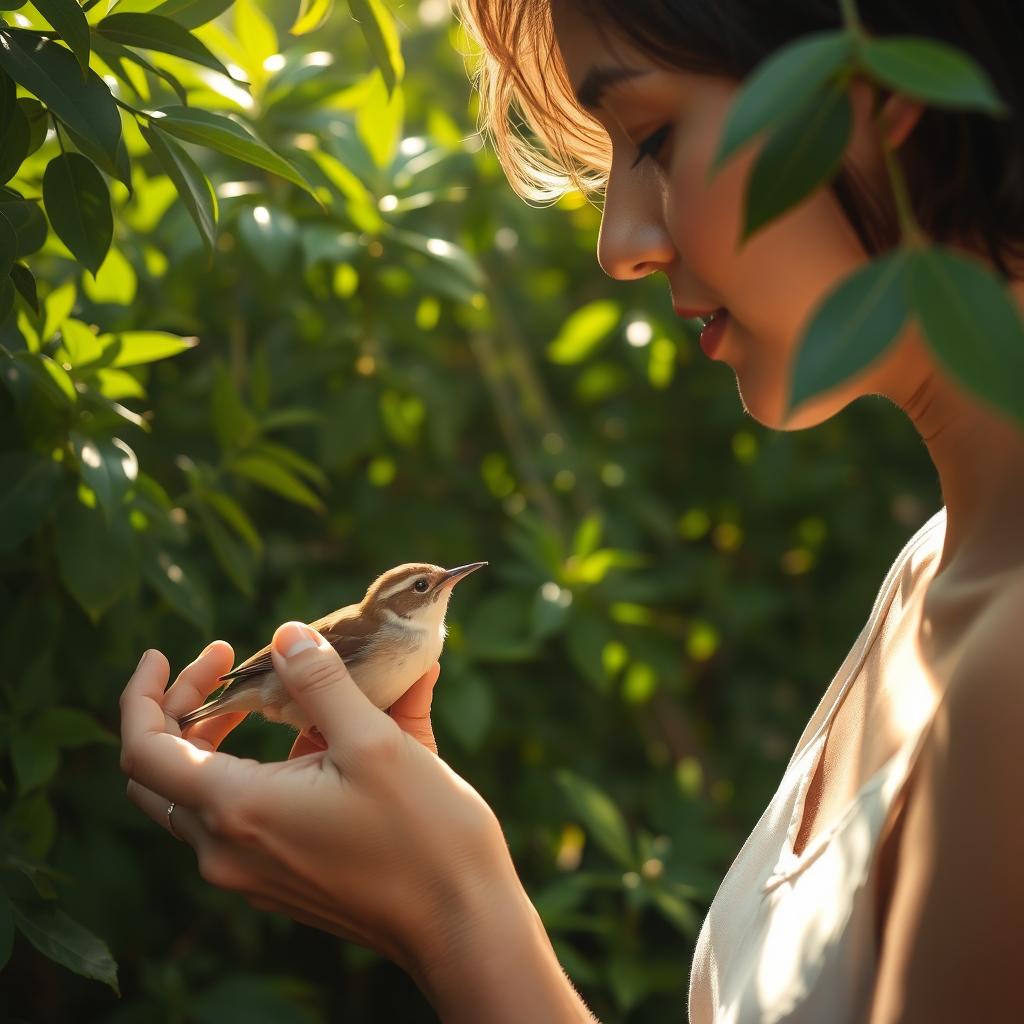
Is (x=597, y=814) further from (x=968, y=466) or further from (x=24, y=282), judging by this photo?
(x=24, y=282)

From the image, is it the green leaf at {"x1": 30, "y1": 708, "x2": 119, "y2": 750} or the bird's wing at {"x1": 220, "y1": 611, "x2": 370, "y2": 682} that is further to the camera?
the bird's wing at {"x1": 220, "y1": 611, "x2": 370, "y2": 682}

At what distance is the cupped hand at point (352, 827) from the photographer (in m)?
1.19

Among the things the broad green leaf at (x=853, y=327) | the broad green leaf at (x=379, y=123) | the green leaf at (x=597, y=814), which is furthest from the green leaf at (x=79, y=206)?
the green leaf at (x=597, y=814)

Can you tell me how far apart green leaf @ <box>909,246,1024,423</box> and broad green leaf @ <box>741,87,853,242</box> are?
78mm

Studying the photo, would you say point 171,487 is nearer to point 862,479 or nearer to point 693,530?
point 693,530

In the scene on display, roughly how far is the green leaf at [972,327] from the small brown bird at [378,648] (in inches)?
48.3

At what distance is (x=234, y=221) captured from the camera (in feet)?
7.48

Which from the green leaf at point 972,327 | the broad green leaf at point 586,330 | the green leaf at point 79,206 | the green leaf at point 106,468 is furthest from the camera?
the broad green leaf at point 586,330

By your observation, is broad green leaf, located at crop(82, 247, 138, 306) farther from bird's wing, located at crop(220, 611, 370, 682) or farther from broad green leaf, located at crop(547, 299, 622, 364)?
broad green leaf, located at crop(547, 299, 622, 364)

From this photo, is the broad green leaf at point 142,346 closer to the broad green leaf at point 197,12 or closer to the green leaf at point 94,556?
the green leaf at point 94,556

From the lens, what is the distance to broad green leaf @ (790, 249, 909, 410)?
59 centimetres

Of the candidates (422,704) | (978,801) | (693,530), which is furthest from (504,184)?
(978,801)

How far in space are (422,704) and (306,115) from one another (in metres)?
1.22

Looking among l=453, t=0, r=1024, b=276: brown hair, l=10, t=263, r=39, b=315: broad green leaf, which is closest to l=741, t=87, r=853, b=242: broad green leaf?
l=453, t=0, r=1024, b=276: brown hair
